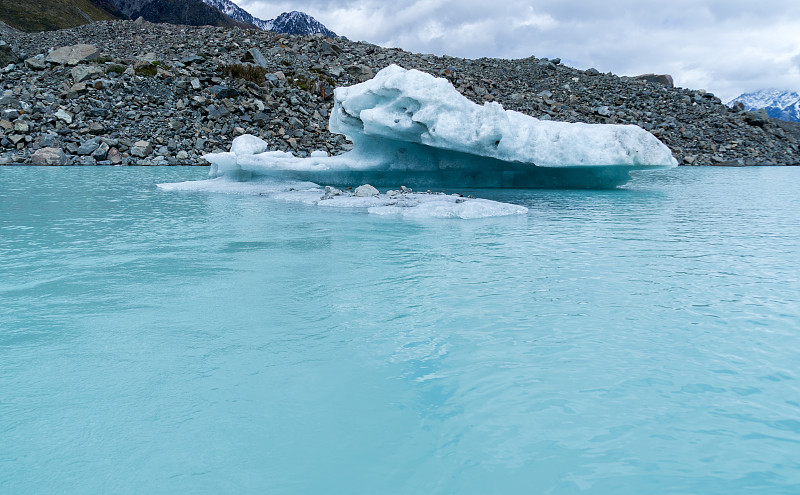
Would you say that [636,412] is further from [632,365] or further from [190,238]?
[190,238]

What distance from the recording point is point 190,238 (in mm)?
5969

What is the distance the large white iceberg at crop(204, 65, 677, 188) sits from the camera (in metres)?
9.38

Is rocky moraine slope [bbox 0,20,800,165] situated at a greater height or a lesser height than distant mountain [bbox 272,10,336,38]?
lesser

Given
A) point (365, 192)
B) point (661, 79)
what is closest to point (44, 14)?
point (661, 79)

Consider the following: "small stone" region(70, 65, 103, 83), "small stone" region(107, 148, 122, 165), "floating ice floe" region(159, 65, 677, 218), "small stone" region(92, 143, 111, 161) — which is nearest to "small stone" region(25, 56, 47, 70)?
"small stone" region(70, 65, 103, 83)

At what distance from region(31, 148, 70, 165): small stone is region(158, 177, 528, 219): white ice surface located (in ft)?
29.6

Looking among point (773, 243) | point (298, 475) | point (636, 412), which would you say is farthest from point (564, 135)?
point (298, 475)

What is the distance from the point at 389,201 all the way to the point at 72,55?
22.1 meters

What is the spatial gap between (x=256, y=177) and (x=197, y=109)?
434 inches

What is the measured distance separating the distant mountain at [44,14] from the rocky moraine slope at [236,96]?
43.4m

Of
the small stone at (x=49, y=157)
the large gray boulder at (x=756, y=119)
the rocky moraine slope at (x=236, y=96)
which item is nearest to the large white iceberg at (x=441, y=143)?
the small stone at (x=49, y=157)

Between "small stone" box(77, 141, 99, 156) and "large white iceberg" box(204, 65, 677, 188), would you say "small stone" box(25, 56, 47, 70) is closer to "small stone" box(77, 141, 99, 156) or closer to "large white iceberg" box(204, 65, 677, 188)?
"small stone" box(77, 141, 99, 156)

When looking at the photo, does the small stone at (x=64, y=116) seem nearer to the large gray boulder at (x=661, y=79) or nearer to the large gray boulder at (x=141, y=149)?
the large gray boulder at (x=141, y=149)

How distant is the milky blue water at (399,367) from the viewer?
6.23 ft
